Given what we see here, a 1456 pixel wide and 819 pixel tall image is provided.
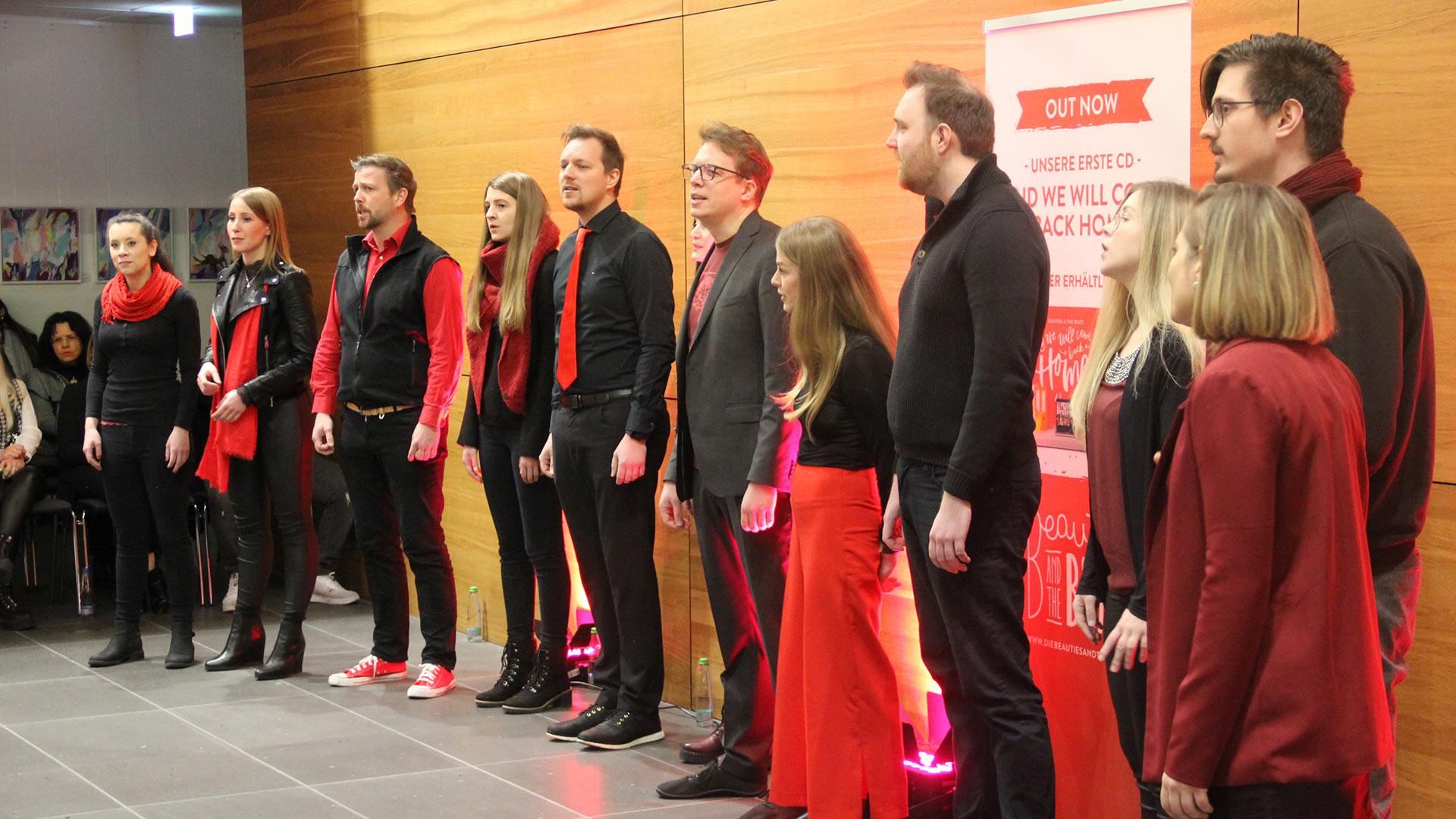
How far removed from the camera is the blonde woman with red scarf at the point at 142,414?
19.5 feet

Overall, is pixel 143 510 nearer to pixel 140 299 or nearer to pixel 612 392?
pixel 140 299

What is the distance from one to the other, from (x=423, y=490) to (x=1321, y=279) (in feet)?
12.7

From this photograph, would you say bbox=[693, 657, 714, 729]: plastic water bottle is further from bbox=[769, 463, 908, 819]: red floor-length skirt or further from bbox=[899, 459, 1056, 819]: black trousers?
bbox=[899, 459, 1056, 819]: black trousers

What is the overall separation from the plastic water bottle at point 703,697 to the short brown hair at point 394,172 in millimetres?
1907

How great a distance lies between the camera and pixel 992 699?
3316 millimetres

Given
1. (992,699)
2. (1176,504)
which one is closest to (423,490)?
(992,699)

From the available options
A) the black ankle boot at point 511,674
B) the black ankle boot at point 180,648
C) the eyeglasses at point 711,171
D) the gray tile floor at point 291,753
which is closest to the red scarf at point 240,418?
the black ankle boot at point 180,648

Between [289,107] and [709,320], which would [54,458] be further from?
[709,320]

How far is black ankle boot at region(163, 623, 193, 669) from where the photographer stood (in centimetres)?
601

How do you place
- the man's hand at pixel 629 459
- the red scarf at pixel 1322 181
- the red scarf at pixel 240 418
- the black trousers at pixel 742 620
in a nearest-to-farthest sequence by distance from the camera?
the red scarf at pixel 1322 181, the black trousers at pixel 742 620, the man's hand at pixel 629 459, the red scarf at pixel 240 418

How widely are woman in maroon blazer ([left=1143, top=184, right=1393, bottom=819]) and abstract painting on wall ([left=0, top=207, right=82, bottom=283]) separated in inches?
322

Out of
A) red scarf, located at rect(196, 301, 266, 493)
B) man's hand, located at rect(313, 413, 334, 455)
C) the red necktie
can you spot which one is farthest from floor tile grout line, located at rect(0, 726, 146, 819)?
the red necktie

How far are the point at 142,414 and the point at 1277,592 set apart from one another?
16.0ft

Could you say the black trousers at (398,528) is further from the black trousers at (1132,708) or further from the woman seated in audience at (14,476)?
the black trousers at (1132,708)
